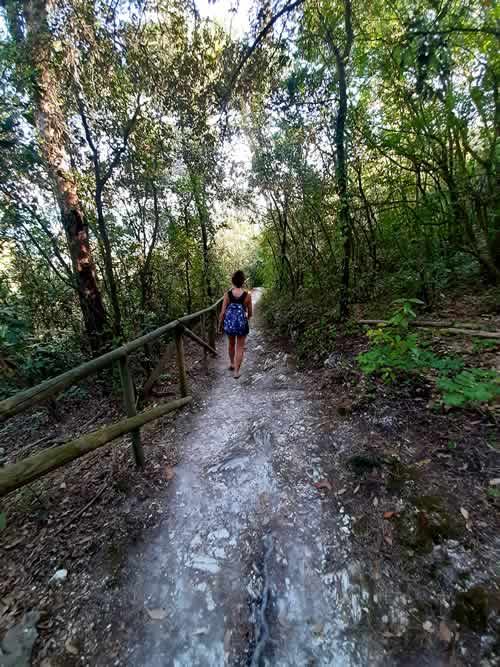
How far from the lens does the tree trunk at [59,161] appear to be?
3367 millimetres

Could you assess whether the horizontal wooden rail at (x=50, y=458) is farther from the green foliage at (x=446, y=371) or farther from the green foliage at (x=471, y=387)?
the green foliage at (x=471, y=387)

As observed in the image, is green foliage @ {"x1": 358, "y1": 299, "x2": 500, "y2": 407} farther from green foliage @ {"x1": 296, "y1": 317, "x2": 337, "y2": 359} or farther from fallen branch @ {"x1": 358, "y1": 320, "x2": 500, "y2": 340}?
green foliage @ {"x1": 296, "y1": 317, "x2": 337, "y2": 359}

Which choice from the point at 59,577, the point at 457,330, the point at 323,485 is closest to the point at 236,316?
the point at 323,485

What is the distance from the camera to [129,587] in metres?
1.97

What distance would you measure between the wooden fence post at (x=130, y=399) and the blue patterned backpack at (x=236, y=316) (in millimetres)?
2387

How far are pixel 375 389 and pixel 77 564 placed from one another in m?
3.23

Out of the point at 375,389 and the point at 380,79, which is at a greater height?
the point at 380,79

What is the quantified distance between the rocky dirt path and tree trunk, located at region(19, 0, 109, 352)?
11.6ft

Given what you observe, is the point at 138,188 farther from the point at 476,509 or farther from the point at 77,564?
the point at 476,509

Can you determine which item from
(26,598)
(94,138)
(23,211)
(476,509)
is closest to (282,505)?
(476,509)

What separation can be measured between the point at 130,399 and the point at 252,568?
1766 millimetres

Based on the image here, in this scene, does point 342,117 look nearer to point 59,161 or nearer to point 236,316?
point 236,316

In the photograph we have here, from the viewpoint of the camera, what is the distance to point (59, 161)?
4320 millimetres

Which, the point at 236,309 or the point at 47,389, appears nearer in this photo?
the point at 47,389
